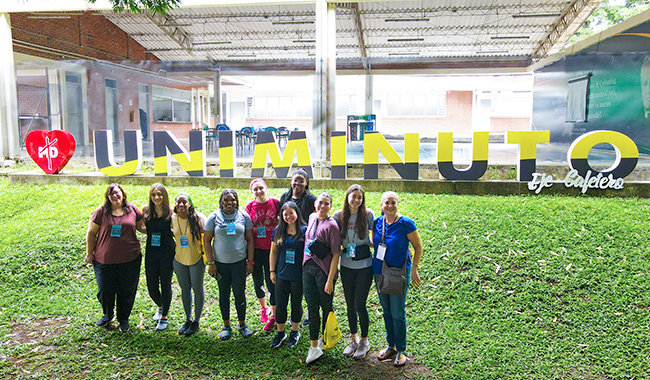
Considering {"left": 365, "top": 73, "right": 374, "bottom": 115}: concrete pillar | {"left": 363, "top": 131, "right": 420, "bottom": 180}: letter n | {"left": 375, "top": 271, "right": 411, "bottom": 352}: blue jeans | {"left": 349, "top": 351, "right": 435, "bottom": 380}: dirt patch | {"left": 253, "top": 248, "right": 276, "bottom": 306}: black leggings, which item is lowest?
{"left": 349, "top": 351, "right": 435, "bottom": 380}: dirt patch

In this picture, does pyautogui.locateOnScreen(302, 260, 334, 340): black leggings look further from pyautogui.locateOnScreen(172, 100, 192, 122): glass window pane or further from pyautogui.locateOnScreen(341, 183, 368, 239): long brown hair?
pyautogui.locateOnScreen(172, 100, 192, 122): glass window pane

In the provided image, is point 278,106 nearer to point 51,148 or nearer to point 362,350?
point 51,148

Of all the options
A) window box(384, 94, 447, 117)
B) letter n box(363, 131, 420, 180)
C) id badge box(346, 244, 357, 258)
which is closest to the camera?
id badge box(346, 244, 357, 258)

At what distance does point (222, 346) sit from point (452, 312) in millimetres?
Result: 2482

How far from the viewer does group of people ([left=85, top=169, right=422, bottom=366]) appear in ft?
14.4

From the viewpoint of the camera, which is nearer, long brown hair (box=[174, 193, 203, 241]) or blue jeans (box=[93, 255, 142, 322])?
long brown hair (box=[174, 193, 203, 241])

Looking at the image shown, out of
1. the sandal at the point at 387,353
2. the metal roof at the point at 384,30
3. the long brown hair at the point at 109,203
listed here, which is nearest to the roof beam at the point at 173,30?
the metal roof at the point at 384,30

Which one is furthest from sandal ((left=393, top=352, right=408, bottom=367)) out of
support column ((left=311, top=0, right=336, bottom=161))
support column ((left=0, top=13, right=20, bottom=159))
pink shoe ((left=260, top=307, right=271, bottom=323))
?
support column ((left=0, top=13, right=20, bottom=159))

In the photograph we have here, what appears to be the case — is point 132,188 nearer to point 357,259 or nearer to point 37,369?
point 37,369

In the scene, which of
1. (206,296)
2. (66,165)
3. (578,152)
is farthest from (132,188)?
(578,152)

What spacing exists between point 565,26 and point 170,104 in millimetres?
13519

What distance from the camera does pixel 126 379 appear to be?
13.9 feet

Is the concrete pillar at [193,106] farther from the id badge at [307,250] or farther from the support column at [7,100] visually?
the id badge at [307,250]

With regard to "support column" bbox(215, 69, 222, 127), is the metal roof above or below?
above
